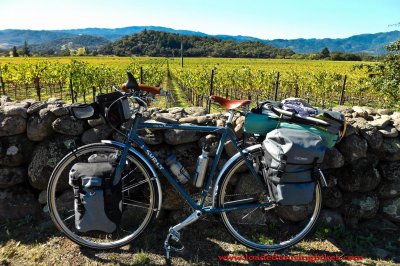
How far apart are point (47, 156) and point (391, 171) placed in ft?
11.6

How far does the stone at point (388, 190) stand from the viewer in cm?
349

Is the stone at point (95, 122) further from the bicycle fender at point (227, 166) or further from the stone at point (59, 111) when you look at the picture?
the bicycle fender at point (227, 166)

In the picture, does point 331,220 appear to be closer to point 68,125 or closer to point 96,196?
point 96,196

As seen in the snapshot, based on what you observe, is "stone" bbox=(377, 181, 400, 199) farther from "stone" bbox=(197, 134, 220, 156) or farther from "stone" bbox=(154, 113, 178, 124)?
"stone" bbox=(154, 113, 178, 124)

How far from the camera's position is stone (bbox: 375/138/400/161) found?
3.42 m

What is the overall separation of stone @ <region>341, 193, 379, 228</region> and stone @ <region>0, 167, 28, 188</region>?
3393mm

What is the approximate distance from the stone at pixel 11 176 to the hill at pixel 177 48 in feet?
345

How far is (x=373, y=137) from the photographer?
3.38 meters

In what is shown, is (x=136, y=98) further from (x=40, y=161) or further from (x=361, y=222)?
(x=361, y=222)

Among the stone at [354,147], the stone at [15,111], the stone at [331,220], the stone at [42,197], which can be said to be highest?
the stone at [15,111]

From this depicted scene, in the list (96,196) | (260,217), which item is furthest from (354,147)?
(96,196)

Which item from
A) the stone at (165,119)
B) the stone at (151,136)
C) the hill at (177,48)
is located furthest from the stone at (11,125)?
the hill at (177,48)

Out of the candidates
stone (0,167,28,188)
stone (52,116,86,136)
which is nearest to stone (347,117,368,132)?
stone (52,116,86,136)

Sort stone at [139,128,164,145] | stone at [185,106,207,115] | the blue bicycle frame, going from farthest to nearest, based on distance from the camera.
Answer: stone at [185,106,207,115] → stone at [139,128,164,145] → the blue bicycle frame
